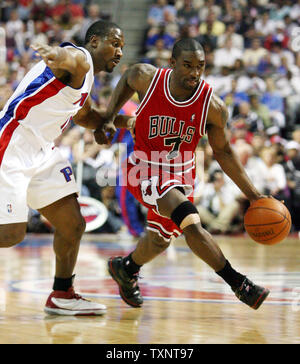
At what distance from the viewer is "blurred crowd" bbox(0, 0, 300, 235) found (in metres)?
11.6

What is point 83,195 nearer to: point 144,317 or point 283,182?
point 283,182

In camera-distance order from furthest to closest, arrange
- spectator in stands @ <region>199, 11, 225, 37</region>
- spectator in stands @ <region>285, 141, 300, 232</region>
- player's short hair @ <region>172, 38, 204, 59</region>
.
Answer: spectator in stands @ <region>199, 11, 225, 37</region> < spectator in stands @ <region>285, 141, 300, 232</region> < player's short hair @ <region>172, 38, 204, 59</region>

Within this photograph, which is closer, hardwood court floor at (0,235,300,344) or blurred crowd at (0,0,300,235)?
hardwood court floor at (0,235,300,344)

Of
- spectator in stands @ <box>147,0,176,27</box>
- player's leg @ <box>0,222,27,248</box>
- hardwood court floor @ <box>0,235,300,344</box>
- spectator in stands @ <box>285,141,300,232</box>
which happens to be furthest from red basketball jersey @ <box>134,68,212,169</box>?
spectator in stands @ <box>147,0,176,27</box>

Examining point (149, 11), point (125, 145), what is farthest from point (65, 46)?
point (149, 11)

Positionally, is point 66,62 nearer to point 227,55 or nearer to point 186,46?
point 186,46

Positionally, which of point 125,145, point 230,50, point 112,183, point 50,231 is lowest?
point 50,231

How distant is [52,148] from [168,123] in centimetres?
92

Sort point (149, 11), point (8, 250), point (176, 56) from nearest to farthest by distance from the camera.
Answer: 1. point (176, 56)
2. point (8, 250)
3. point (149, 11)

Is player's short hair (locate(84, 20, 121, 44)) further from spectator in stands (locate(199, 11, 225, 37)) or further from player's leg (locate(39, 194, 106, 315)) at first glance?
spectator in stands (locate(199, 11, 225, 37))

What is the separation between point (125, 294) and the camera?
16.5 feet

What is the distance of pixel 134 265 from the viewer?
5250 millimetres

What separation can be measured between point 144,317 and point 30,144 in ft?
4.35

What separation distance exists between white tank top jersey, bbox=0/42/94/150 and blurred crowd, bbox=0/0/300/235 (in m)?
5.50
